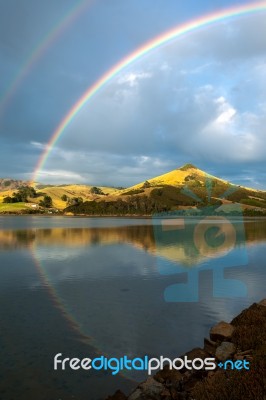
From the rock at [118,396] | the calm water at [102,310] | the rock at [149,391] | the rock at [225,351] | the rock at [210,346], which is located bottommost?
the calm water at [102,310]

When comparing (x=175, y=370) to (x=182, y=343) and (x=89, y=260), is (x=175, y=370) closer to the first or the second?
(x=182, y=343)

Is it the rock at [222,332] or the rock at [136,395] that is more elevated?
the rock at [222,332]

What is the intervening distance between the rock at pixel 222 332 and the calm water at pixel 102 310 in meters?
1.13

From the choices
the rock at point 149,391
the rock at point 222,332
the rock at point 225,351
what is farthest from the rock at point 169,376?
the rock at point 222,332

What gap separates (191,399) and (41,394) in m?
6.14

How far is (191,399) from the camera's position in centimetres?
1170

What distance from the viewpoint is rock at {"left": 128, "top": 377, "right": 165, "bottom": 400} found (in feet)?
41.4

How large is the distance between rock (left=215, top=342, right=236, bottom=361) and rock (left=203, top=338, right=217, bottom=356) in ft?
1.78

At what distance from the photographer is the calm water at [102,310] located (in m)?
15.4

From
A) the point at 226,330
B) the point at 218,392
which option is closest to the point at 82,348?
the point at 226,330

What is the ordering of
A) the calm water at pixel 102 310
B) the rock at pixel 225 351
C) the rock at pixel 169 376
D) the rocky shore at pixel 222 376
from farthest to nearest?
the rock at pixel 225 351 → the calm water at pixel 102 310 → the rock at pixel 169 376 → the rocky shore at pixel 222 376

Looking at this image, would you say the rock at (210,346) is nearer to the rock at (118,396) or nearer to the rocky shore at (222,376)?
the rocky shore at (222,376)

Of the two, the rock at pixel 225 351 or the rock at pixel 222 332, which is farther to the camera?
the rock at pixel 222 332

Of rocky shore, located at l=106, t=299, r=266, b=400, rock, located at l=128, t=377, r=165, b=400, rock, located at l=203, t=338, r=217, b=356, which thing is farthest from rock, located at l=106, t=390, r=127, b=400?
rock, located at l=203, t=338, r=217, b=356
